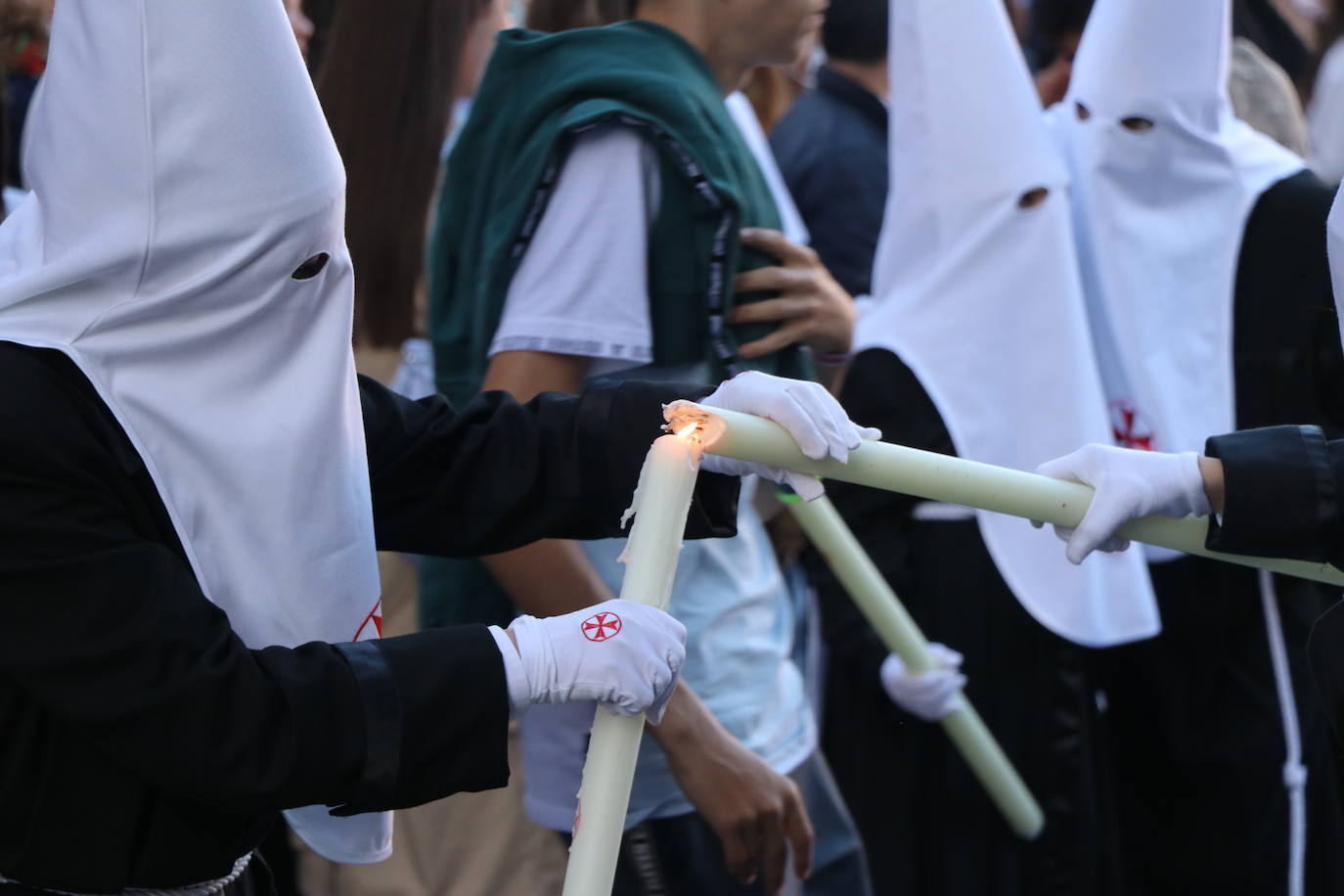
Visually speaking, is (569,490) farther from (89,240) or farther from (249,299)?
(89,240)

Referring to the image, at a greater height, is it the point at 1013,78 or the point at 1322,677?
the point at 1013,78

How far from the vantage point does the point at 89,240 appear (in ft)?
4.56

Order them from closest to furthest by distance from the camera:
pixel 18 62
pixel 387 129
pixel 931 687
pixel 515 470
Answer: pixel 515 470, pixel 387 129, pixel 931 687, pixel 18 62

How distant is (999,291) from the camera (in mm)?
3078

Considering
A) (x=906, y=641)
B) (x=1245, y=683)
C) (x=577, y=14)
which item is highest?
(x=577, y=14)

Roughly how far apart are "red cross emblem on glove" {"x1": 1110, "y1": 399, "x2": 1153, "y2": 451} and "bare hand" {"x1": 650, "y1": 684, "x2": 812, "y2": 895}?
1.41 meters

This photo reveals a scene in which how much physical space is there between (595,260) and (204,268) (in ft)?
2.26

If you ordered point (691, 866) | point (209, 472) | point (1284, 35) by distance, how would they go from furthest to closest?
point (1284, 35), point (691, 866), point (209, 472)

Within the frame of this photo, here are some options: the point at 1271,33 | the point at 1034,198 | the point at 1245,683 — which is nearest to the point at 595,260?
the point at 1034,198

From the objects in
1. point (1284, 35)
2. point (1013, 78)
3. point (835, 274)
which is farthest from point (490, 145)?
point (1284, 35)

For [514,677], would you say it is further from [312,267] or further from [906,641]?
[906,641]

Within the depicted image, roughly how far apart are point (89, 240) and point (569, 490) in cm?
61

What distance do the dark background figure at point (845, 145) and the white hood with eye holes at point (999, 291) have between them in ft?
3.14

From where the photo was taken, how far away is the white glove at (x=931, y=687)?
2852mm
